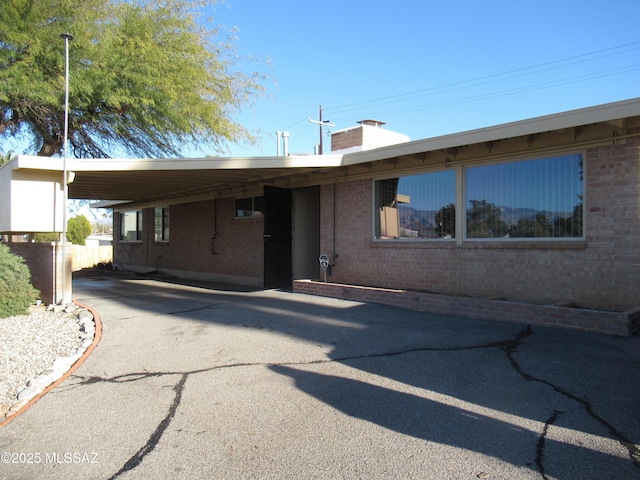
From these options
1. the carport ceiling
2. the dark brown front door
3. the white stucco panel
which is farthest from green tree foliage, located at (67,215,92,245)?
the dark brown front door

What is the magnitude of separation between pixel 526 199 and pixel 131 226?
1758cm

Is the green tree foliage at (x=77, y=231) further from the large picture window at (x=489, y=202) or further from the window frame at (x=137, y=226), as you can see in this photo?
the large picture window at (x=489, y=202)

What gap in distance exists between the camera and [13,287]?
29.9 ft

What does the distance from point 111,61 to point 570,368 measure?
41.4 ft

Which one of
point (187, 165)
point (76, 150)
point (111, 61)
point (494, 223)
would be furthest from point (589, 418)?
point (76, 150)

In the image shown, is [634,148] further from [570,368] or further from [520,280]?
[570,368]

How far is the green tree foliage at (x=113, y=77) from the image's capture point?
11672 millimetres

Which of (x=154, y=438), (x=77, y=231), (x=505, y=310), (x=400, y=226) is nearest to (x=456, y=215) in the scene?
(x=400, y=226)

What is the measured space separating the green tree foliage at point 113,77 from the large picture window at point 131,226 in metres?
5.34

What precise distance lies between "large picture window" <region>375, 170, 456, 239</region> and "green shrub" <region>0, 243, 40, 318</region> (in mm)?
7239

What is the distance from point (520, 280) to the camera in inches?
328

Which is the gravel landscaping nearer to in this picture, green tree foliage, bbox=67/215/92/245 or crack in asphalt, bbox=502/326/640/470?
crack in asphalt, bbox=502/326/640/470

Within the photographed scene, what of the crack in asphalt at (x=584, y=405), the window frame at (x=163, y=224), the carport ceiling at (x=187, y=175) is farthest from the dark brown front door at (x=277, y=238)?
the crack in asphalt at (x=584, y=405)

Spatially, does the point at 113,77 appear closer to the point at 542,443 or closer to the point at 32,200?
the point at 32,200
